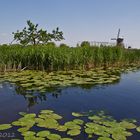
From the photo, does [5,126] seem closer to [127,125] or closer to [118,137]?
[118,137]

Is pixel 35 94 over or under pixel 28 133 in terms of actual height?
over

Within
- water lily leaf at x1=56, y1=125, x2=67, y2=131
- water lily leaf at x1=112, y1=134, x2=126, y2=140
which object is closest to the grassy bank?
water lily leaf at x1=56, y1=125, x2=67, y2=131

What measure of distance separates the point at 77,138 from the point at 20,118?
1.39m

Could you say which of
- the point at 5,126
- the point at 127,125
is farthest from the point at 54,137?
the point at 127,125

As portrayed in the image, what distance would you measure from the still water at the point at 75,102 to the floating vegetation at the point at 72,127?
0.50 ft

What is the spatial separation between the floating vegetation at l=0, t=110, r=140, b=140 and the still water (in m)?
0.15

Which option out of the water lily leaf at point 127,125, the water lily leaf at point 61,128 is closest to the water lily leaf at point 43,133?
the water lily leaf at point 61,128

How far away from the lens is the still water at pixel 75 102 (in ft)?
19.0

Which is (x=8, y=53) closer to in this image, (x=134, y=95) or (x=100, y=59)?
(x=100, y=59)

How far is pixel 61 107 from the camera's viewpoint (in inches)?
249

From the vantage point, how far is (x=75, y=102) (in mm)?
6863

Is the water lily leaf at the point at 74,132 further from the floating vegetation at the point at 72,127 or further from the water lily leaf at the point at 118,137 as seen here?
the water lily leaf at the point at 118,137

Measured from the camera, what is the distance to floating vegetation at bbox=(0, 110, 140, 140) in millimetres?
4262

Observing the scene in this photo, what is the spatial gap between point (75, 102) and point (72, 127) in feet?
7.14
